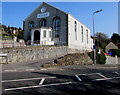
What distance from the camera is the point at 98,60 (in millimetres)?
23266

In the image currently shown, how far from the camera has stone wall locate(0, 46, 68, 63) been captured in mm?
16906

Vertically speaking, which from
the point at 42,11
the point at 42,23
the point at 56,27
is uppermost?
the point at 42,11

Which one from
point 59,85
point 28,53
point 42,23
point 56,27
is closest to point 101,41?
point 56,27

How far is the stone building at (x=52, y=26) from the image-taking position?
2877 cm

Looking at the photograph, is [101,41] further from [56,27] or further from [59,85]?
[59,85]

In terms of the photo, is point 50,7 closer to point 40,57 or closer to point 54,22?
point 54,22

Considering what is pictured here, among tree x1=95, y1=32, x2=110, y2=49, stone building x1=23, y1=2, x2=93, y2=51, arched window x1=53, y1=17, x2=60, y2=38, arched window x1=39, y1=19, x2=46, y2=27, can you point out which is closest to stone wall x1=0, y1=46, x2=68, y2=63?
stone building x1=23, y1=2, x2=93, y2=51

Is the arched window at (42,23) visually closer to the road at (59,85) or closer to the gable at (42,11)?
the gable at (42,11)

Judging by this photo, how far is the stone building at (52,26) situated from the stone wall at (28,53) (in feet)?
20.2

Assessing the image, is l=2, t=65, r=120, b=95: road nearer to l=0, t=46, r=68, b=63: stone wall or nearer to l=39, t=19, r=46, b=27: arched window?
l=0, t=46, r=68, b=63: stone wall

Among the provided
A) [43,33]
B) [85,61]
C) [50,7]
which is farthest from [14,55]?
[50,7]

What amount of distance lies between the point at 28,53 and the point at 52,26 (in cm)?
1382

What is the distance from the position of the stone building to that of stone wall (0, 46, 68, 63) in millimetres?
6166

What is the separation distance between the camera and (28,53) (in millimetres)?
18891
